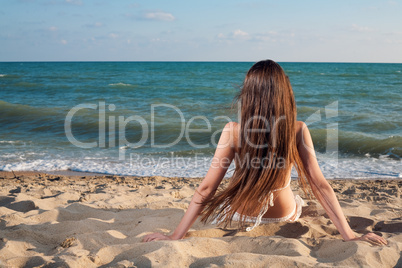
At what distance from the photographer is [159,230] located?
9.61 ft

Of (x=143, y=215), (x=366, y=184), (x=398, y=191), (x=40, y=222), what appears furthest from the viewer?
(x=366, y=184)

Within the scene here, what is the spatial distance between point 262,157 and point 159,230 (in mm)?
1187

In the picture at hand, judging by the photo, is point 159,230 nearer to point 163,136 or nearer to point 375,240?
point 375,240

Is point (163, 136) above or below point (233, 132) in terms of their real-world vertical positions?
below

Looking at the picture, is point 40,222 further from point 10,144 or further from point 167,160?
point 10,144

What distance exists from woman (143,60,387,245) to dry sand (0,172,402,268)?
22cm

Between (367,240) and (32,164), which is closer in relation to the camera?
(367,240)

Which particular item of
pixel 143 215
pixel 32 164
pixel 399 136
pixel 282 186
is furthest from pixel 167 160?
pixel 399 136

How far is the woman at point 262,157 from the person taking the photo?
85.7 inches

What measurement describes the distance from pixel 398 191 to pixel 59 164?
18.5 ft

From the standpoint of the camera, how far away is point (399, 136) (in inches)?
326

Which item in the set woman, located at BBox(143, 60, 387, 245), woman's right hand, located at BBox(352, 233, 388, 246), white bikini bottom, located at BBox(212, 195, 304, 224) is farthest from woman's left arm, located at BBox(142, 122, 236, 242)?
woman's right hand, located at BBox(352, 233, 388, 246)

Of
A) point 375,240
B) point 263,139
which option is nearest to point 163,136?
point 263,139

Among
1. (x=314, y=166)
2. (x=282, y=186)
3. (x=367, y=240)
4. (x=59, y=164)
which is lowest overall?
(x=59, y=164)
